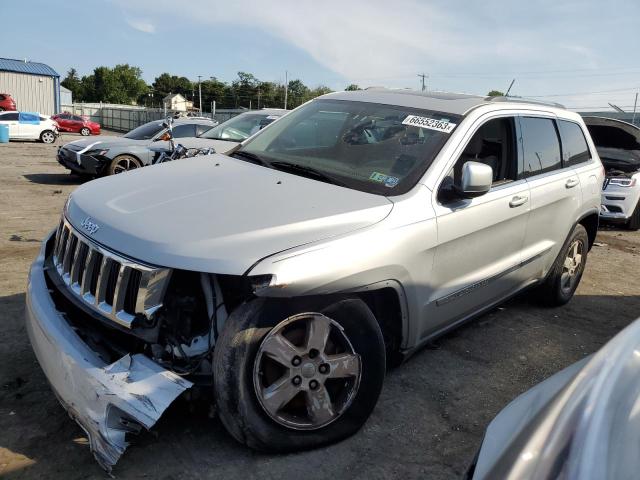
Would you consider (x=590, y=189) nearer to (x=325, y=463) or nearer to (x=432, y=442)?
(x=432, y=442)

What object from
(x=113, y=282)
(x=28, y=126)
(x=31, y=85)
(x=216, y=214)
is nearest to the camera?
(x=113, y=282)

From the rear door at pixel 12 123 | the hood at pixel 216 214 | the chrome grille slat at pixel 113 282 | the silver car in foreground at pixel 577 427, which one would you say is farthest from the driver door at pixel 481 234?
the rear door at pixel 12 123

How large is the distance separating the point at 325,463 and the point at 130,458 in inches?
36.1

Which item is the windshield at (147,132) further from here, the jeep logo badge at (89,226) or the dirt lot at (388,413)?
the jeep logo badge at (89,226)

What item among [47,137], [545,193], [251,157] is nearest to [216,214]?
[251,157]

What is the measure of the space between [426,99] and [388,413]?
2.16 m

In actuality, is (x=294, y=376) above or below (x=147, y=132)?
below

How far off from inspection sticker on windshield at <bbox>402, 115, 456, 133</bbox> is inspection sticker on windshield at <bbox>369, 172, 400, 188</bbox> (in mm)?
508

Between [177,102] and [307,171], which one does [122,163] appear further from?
[177,102]

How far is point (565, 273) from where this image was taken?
16.4 feet

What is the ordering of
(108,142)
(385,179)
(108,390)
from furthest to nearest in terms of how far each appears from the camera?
(108,142), (385,179), (108,390)

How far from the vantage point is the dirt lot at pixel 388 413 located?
8.34 feet

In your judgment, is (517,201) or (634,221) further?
(634,221)

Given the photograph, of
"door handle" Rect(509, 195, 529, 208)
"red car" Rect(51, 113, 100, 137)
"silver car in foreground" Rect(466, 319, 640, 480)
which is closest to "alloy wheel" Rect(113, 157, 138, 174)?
"door handle" Rect(509, 195, 529, 208)
